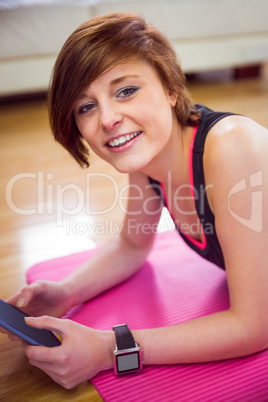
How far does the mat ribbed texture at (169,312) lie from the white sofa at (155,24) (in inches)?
72.6

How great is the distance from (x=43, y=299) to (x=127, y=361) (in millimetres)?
281

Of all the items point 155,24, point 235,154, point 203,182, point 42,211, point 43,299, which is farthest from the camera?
point 155,24

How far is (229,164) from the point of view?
82cm

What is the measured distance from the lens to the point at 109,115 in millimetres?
838

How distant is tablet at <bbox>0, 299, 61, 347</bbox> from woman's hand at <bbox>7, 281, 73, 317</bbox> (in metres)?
0.08

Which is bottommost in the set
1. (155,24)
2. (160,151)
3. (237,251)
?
(237,251)

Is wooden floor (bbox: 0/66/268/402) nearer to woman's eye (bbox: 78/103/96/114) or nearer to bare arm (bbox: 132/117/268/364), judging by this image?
bare arm (bbox: 132/117/268/364)

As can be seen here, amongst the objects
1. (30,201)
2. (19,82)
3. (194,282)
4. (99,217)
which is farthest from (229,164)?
(19,82)

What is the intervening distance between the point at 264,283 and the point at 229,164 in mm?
222

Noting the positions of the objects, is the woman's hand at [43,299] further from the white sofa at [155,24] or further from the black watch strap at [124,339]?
the white sofa at [155,24]

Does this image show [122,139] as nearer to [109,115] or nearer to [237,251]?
[109,115]

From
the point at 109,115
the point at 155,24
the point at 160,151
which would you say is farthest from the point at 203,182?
Answer: the point at 155,24

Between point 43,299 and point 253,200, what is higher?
point 253,200

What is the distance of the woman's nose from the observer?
Answer: 837 millimetres
